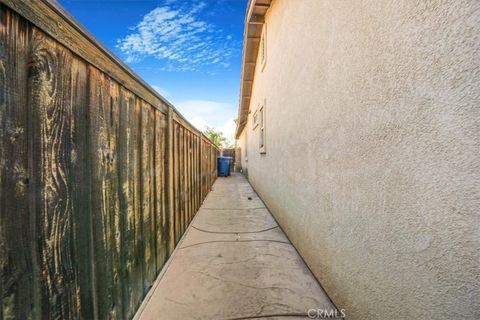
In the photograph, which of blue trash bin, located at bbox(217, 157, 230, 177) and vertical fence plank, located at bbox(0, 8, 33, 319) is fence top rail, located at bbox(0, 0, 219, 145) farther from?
blue trash bin, located at bbox(217, 157, 230, 177)

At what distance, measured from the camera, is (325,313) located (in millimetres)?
1660

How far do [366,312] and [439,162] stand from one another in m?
1.06

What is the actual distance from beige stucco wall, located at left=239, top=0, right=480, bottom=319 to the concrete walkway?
0.31m

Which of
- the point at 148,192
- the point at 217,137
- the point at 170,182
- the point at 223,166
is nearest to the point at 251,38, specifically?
the point at 170,182

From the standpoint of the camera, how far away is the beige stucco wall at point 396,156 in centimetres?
79

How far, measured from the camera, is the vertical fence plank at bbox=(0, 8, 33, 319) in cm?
66

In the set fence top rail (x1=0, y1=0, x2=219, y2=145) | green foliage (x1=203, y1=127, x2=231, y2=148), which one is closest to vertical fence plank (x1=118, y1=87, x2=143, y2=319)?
fence top rail (x1=0, y1=0, x2=219, y2=145)

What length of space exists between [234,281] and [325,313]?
0.81 m

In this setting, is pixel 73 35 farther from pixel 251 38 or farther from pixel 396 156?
pixel 251 38

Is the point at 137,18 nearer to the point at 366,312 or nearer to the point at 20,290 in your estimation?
the point at 20,290

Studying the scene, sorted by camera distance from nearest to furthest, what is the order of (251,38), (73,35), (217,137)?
(73,35) → (251,38) → (217,137)

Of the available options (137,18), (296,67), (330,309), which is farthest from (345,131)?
(137,18)

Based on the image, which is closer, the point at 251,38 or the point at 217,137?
the point at 251,38

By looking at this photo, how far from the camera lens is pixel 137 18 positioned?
5523 millimetres
